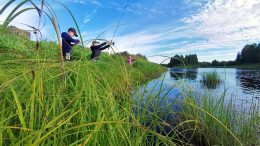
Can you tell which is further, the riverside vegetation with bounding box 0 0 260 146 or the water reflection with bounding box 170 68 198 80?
the water reflection with bounding box 170 68 198 80

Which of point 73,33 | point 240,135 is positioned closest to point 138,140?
point 240,135

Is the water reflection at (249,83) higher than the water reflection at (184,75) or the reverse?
the reverse

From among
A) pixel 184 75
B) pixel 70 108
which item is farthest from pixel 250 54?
pixel 70 108

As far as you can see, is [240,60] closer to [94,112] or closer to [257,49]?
[257,49]

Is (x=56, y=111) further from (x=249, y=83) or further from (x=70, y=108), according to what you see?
(x=249, y=83)

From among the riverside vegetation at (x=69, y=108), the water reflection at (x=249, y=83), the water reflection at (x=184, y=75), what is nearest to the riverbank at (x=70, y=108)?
the riverside vegetation at (x=69, y=108)

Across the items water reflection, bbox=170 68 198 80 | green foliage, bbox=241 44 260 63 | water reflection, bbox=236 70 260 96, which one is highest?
green foliage, bbox=241 44 260 63

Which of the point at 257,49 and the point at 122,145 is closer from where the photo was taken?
the point at 122,145

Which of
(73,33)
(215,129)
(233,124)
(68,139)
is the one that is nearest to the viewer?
(68,139)

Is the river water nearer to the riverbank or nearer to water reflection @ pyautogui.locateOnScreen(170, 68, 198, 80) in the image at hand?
water reflection @ pyautogui.locateOnScreen(170, 68, 198, 80)

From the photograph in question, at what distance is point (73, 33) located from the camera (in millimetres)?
8023

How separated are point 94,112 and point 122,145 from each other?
0.33 meters

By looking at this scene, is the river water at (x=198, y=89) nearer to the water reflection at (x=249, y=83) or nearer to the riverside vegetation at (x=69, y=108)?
the water reflection at (x=249, y=83)

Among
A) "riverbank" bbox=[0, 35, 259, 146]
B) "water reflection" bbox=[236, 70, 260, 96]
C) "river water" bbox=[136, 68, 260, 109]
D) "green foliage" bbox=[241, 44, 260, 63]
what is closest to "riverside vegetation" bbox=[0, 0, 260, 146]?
"riverbank" bbox=[0, 35, 259, 146]
